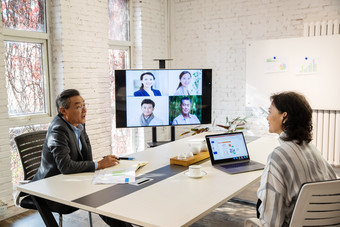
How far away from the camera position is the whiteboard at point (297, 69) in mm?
4715

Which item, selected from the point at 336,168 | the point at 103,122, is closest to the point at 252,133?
the point at 336,168

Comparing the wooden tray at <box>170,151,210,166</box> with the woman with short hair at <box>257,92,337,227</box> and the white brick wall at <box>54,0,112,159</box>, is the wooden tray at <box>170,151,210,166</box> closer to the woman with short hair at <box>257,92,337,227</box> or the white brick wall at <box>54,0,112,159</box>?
the woman with short hair at <box>257,92,337,227</box>

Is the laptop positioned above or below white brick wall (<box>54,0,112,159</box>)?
below

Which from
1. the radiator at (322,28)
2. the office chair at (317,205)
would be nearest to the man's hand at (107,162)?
the office chair at (317,205)

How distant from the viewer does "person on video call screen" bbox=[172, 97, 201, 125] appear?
4.69 meters

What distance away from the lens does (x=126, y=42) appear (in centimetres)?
548

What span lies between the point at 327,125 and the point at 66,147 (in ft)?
12.7

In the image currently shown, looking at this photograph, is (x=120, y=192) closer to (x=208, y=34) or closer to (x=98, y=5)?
(x=98, y=5)

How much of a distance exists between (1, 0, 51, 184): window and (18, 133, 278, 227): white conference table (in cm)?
179

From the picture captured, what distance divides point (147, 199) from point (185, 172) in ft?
1.86

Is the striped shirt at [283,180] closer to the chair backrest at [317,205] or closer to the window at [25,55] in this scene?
the chair backrest at [317,205]

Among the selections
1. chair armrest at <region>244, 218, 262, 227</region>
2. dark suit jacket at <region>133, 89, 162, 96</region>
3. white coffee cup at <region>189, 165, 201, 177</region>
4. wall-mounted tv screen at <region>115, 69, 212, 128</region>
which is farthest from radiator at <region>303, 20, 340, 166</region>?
chair armrest at <region>244, 218, 262, 227</region>

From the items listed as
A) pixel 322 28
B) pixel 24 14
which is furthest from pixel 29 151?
pixel 322 28

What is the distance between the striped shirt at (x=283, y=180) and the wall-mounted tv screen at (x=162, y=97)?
2.90m
